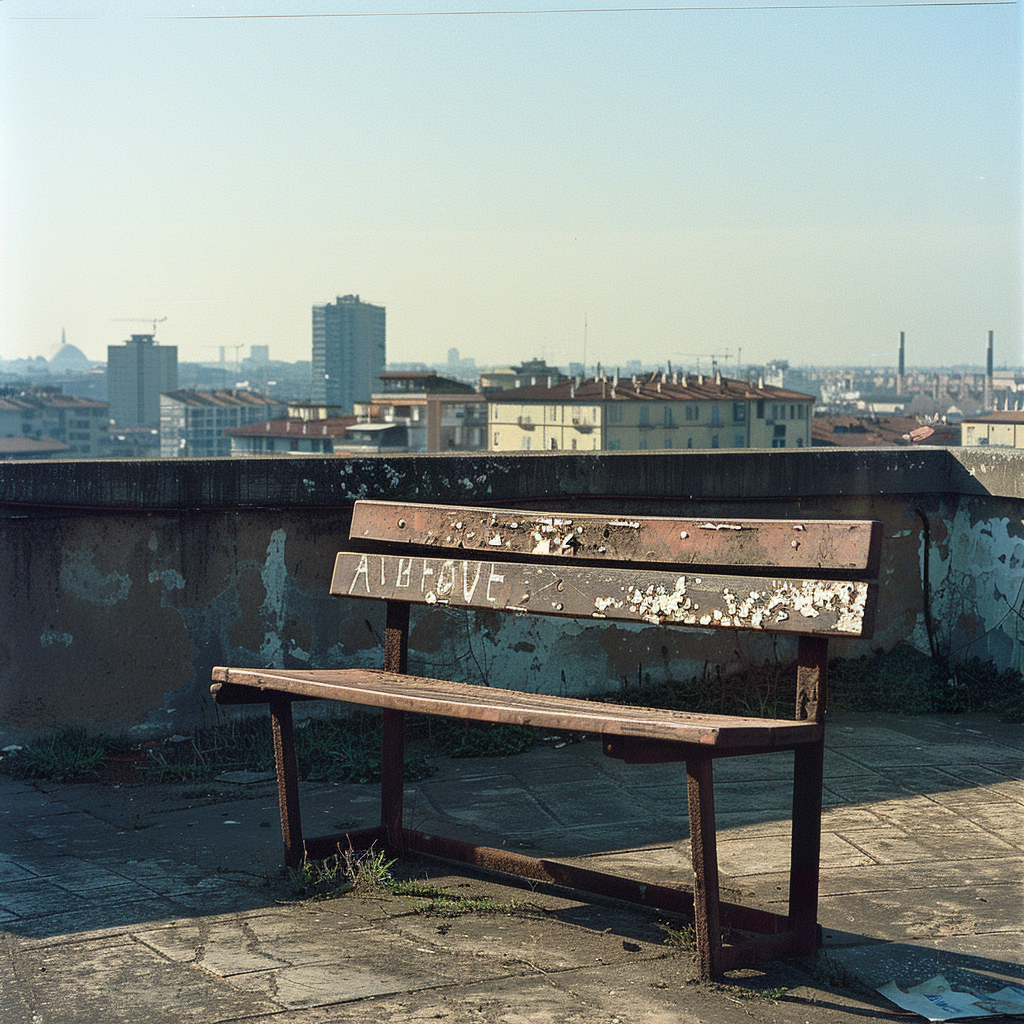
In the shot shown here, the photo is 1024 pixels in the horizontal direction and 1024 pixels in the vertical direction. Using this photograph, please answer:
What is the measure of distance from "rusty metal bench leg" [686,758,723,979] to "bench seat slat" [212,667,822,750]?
0.12 meters

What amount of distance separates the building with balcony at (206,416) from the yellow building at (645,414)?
56855mm

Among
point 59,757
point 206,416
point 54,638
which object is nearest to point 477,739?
point 59,757

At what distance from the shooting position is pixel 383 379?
4424 inches

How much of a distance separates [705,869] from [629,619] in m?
0.71

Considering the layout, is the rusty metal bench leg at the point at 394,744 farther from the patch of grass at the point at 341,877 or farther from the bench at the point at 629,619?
the patch of grass at the point at 341,877

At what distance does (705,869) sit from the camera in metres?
2.61

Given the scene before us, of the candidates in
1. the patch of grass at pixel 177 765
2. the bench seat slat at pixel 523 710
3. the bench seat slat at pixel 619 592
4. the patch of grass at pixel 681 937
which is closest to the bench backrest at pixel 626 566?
the bench seat slat at pixel 619 592

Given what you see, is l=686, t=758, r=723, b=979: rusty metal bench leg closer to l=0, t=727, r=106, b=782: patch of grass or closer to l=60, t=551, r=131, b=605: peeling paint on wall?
l=0, t=727, r=106, b=782: patch of grass

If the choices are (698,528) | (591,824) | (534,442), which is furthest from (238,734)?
(534,442)

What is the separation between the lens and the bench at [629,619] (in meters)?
2.62

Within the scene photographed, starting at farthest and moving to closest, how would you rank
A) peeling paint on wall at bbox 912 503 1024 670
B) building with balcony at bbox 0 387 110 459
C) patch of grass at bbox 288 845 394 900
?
1. building with balcony at bbox 0 387 110 459
2. peeling paint on wall at bbox 912 503 1024 670
3. patch of grass at bbox 288 845 394 900

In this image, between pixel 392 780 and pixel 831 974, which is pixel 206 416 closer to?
pixel 392 780

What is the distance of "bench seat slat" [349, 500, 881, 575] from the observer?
281 centimetres

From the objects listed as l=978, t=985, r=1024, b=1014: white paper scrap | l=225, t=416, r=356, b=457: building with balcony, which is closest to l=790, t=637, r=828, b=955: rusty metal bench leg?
l=978, t=985, r=1024, b=1014: white paper scrap
